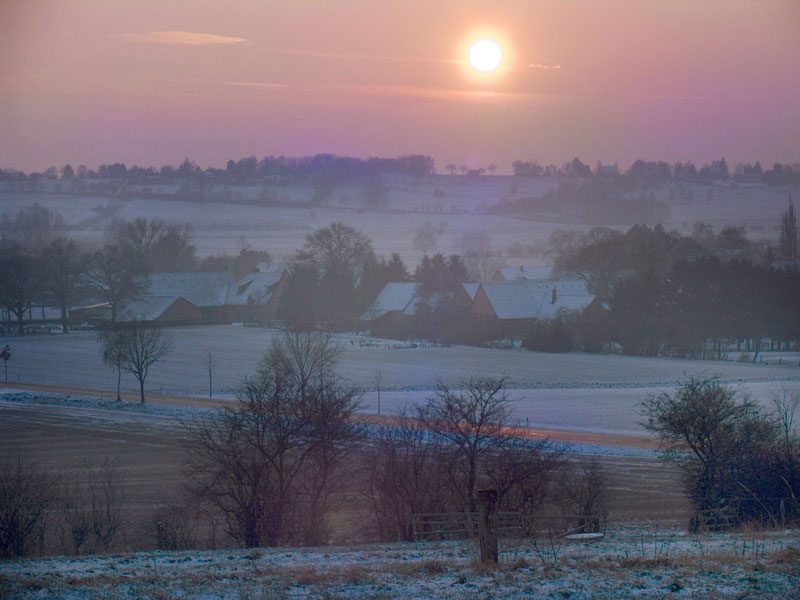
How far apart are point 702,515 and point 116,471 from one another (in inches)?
518

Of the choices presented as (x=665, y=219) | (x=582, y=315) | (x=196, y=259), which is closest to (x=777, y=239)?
(x=665, y=219)

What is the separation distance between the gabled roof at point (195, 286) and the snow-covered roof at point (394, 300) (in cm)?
1335

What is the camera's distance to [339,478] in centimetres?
1580

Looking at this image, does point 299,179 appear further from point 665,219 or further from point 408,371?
point 408,371

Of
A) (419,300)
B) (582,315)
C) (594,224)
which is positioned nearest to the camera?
→ (582,315)

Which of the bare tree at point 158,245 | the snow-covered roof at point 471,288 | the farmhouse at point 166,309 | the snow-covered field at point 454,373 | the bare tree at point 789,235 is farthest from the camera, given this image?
Answer: the bare tree at point 158,245

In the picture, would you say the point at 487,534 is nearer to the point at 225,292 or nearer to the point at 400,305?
the point at 400,305

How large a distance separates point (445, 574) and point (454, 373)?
1208 inches

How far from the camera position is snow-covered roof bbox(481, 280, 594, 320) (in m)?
54.0

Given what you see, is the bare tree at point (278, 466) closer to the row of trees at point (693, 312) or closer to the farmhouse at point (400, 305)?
the row of trees at point (693, 312)

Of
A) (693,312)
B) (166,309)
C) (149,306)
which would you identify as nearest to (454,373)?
(693,312)

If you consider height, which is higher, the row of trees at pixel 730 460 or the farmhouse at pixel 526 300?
the farmhouse at pixel 526 300

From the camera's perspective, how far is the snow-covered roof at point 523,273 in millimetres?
75625

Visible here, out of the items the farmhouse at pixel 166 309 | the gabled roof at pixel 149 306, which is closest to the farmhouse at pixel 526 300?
the farmhouse at pixel 166 309
